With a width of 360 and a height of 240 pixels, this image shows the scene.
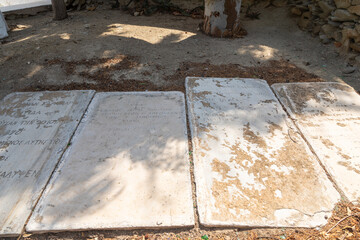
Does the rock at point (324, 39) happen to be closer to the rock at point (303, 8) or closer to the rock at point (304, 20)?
the rock at point (304, 20)

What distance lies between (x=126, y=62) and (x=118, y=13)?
3.27 metres

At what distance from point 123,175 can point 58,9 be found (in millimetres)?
5585

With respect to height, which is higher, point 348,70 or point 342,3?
point 342,3

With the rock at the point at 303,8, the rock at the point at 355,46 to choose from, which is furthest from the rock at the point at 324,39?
the rock at the point at 303,8

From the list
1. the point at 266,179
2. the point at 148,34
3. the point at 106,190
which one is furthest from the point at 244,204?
the point at 148,34

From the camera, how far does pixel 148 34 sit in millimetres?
4836

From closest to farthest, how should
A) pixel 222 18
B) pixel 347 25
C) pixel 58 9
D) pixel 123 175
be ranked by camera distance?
pixel 123 175, pixel 347 25, pixel 222 18, pixel 58 9

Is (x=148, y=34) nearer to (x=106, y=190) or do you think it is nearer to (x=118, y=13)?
(x=118, y=13)

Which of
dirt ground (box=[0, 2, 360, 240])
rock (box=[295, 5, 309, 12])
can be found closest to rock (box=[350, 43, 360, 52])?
dirt ground (box=[0, 2, 360, 240])

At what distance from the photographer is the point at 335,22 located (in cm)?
418

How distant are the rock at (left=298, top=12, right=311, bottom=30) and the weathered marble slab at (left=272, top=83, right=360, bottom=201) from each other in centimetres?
233

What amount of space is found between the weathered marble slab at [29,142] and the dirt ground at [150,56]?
17.5 inches

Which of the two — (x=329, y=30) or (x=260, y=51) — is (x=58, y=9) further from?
(x=329, y=30)

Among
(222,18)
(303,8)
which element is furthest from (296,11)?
(222,18)
